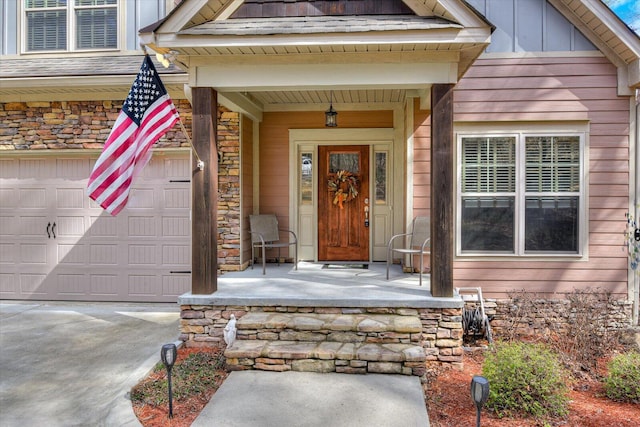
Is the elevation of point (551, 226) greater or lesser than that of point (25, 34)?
lesser

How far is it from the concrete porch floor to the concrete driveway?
2.81ft

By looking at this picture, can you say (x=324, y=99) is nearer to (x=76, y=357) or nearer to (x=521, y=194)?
(x=521, y=194)

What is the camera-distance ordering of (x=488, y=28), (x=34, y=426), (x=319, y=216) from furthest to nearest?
(x=319, y=216) < (x=488, y=28) < (x=34, y=426)

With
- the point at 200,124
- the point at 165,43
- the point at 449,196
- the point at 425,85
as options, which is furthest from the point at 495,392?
the point at 165,43

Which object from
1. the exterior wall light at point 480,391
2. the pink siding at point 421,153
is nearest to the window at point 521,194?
the pink siding at point 421,153

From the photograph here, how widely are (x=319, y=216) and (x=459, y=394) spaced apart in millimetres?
4022

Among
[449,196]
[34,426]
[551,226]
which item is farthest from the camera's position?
[551,226]

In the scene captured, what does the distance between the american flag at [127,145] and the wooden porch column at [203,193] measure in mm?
615

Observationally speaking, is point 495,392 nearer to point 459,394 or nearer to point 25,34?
point 459,394

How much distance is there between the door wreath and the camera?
24.1ft

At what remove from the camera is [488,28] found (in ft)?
13.8

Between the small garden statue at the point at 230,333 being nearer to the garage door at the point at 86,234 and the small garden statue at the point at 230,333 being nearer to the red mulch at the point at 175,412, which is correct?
the red mulch at the point at 175,412

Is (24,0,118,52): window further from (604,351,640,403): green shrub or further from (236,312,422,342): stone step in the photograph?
(604,351,640,403): green shrub

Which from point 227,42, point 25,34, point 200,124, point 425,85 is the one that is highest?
point 25,34
